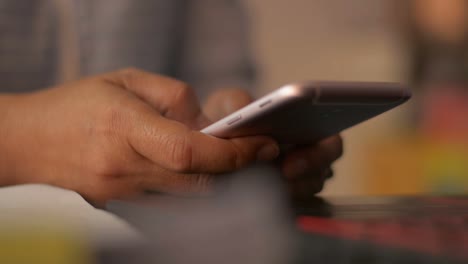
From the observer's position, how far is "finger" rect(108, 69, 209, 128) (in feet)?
1.96

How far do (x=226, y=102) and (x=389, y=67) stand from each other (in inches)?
58.2

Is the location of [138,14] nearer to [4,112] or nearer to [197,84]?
[197,84]

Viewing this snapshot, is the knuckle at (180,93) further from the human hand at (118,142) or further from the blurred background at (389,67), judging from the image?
the blurred background at (389,67)

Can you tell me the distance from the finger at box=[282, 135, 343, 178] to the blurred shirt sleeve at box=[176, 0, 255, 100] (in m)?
0.44

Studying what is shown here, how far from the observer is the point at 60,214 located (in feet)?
1.14

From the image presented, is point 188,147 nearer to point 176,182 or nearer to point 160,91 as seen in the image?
point 176,182

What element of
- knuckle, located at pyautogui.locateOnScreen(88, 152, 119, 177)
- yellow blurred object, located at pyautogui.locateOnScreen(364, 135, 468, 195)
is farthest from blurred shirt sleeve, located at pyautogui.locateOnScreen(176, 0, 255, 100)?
yellow blurred object, located at pyautogui.locateOnScreen(364, 135, 468, 195)

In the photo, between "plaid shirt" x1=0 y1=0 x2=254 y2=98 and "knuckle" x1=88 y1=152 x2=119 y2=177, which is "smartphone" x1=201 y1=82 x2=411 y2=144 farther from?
"plaid shirt" x1=0 y1=0 x2=254 y2=98

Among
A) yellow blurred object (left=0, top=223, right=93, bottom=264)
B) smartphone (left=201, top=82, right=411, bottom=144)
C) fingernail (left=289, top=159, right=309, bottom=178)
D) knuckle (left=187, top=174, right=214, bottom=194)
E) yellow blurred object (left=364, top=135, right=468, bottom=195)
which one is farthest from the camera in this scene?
yellow blurred object (left=364, top=135, right=468, bottom=195)

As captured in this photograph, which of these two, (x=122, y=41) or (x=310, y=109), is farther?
(x=122, y=41)

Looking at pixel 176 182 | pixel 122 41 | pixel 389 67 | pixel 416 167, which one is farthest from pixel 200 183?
pixel 389 67

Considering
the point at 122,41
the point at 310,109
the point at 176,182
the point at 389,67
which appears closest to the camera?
the point at 310,109

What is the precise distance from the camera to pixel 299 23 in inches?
84.8

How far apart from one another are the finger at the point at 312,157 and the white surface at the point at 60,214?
21 centimetres
